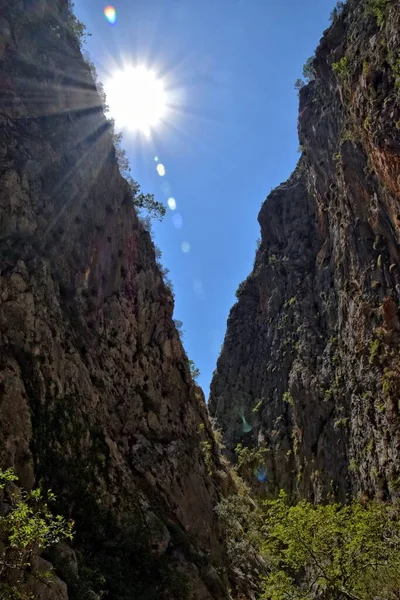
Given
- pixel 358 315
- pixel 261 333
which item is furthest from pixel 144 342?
pixel 261 333

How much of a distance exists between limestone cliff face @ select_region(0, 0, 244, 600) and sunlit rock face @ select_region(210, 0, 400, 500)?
13379 mm

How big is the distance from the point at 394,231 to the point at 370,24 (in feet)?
56.7

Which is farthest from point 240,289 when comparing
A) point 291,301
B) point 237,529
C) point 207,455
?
point 237,529

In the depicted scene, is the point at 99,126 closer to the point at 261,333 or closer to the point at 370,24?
the point at 370,24

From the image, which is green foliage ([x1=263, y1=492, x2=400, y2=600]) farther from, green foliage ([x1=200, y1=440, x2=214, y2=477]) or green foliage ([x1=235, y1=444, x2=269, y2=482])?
green foliage ([x1=235, y1=444, x2=269, y2=482])

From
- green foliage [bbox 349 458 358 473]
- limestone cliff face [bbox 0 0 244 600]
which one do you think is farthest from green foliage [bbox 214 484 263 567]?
green foliage [bbox 349 458 358 473]

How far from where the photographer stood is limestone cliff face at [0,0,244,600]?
16188 mm

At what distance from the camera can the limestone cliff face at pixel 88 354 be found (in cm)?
1619

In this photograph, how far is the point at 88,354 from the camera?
22656 millimetres

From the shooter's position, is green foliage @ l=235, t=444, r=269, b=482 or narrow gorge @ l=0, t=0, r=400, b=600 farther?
green foliage @ l=235, t=444, r=269, b=482

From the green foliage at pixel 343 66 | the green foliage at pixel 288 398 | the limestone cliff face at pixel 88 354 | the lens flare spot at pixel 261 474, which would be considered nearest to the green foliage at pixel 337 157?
the green foliage at pixel 343 66

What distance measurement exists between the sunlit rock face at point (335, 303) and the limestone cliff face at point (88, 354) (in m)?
13.4

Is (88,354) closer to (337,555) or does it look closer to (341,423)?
(337,555)

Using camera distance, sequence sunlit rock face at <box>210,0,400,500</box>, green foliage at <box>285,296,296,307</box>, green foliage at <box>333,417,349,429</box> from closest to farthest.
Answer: sunlit rock face at <box>210,0,400,500</box> → green foliage at <box>333,417,349,429</box> → green foliage at <box>285,296,296,307</box>
